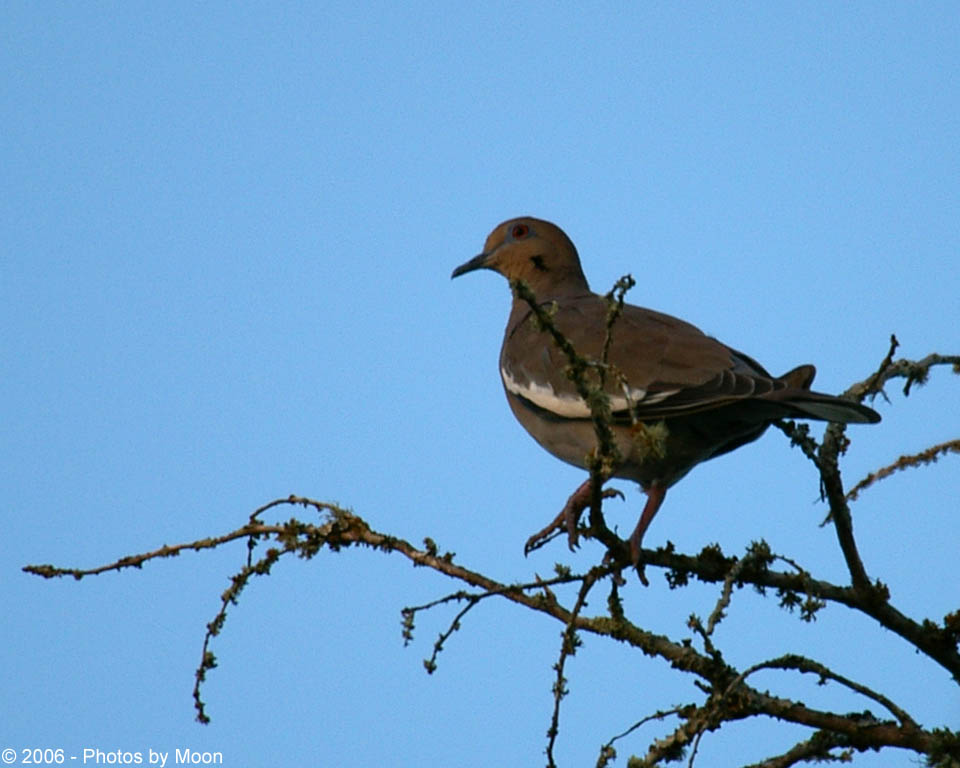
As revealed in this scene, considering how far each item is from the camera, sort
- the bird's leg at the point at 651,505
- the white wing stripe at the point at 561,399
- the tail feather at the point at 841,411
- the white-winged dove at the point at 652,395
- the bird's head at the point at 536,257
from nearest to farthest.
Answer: the tail feather at the point at 841,411, the white-winged dove at the point at 652,395, the white wing stripe at the point at 561,399, the bird's leg at the point at 651,505, the bird's head at the point at 536,257

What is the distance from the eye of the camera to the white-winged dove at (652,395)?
4.55 m

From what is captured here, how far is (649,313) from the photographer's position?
19.1ft

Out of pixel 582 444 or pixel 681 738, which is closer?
pixel 681 738

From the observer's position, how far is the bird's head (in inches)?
293

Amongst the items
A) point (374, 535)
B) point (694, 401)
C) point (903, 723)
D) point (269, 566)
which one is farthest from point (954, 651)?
point (269, 566)

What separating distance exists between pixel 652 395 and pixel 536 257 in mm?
2827

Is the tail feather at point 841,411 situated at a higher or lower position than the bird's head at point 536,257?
lower

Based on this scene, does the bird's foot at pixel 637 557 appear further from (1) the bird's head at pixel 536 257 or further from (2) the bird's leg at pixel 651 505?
(1) the bird's head at pixel 536 257

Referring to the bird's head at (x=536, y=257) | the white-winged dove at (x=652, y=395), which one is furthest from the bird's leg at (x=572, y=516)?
the bird's head at (x=536, y=257)

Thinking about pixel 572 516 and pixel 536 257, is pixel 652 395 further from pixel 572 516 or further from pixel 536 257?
pixel 536 257

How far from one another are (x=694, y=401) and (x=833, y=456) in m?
0.86

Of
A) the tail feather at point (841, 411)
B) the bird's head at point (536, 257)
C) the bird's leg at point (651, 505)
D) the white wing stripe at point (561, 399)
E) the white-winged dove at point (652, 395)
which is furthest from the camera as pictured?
the bird's head at point (536, 257)

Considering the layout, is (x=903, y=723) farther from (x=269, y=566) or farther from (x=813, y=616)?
(x=269, y=566)

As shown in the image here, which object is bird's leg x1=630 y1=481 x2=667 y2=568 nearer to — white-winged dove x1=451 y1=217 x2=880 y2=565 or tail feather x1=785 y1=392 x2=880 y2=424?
white-winged dove x1=451 y1=217 x2=880 y2=565
